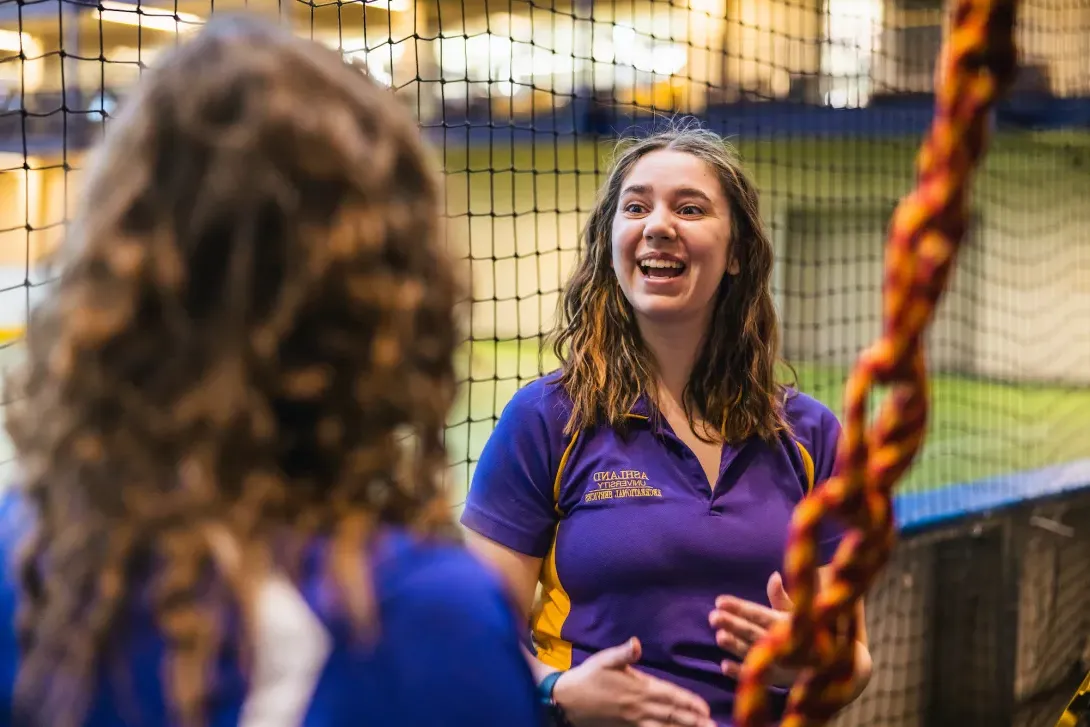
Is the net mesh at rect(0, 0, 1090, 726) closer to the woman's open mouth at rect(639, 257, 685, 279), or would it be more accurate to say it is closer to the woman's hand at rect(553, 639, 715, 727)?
the woman's open mouth at rect(639, 257, 685, 279)

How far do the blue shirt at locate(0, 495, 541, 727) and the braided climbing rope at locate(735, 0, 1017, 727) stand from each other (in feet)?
0.56

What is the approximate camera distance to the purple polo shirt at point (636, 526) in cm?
138

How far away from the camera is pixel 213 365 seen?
1.95 feet

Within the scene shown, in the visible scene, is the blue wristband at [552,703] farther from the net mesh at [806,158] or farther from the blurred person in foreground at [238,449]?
the net mesh at [806,158]

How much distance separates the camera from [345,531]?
1.98ft

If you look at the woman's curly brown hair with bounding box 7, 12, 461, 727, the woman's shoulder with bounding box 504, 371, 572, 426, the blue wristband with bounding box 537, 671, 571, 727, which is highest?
the woman's curly brown hair with bounding box 7, 12, 461, 727

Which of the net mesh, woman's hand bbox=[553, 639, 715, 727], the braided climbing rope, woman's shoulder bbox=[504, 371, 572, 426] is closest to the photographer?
the braided climbing rope

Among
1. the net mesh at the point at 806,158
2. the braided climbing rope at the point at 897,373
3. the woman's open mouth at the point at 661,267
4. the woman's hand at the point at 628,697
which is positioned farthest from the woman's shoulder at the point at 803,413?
the net mesh at the point at 806,158

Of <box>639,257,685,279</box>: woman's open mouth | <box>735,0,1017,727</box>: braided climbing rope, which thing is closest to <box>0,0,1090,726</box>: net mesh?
<box>639,257,685,279</box>: woman's open mouth

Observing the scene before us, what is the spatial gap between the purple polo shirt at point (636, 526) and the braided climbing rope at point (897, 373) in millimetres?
757

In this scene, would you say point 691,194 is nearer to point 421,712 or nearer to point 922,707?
point 421,712

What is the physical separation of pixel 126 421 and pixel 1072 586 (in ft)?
11.4

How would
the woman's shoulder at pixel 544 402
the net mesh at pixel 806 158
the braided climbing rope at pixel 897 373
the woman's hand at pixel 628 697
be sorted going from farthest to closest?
the net mesh at pixel 806 158
the woman's shoulder at pixel 544 402
the woman's hand at pixel 628 697
the braided climbing rope at pixel 897 373

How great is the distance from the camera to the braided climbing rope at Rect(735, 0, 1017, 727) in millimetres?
570
